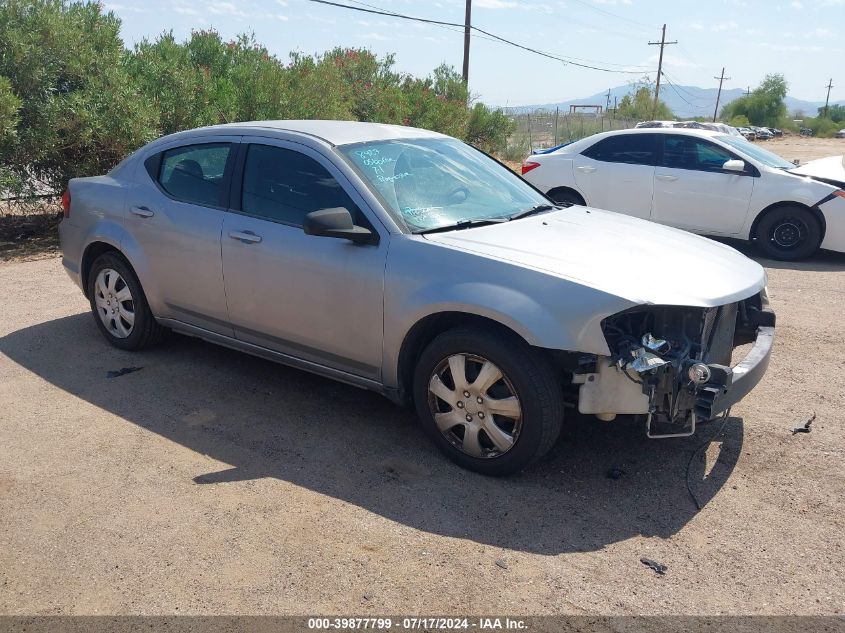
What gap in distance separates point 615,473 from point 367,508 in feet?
4.30

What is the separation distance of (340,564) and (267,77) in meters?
11.0

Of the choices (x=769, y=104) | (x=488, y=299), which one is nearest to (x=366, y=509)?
(x=488, y=299)

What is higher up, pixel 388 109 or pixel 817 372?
pixel 388 109

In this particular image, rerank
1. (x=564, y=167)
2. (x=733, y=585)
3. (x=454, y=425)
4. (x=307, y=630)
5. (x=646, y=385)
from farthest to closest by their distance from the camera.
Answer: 1. (x=564, y=167)
2. (x=454, y=425)
3. (x=646, y=385)
4. (x=733, y=585)
5. (x=307, y=630)

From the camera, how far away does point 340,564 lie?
3.23 meters

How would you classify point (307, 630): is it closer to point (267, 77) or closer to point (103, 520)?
point (103, 520)

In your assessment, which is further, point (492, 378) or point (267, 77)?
point (267, 77)

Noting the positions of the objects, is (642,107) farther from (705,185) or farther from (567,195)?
(705,185)

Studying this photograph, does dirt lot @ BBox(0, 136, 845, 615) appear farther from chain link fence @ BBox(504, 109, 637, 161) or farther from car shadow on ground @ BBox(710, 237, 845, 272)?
chain link fence @ BBox(504, 109, 637, 161)

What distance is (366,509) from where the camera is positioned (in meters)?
3.66

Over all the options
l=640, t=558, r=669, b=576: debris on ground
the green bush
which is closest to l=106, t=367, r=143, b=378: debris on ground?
l=640, t=558, r=669, b=576: debris on ground

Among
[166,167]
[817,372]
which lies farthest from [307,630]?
[817,372]

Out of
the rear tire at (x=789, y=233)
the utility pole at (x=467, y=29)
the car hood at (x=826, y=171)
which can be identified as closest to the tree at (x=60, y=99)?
the rear tire at (x=789, y=233)

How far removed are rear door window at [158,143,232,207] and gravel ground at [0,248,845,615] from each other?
4.10 ft
